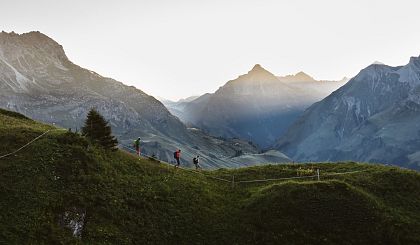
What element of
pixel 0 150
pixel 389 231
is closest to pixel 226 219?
pixel 389 231

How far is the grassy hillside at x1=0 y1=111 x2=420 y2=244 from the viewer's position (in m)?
36.5

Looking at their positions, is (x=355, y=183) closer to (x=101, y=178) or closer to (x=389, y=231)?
(x=389, y=231)

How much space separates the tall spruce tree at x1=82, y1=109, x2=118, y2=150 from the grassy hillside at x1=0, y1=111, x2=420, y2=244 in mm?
1644

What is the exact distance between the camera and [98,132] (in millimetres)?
51250

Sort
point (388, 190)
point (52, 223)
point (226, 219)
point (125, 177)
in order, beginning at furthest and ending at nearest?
point (388, 190), point (125, 177), point (226, 219), point (52, 223)

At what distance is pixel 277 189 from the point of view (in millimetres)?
47844

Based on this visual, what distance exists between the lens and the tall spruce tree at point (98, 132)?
51.0 metres

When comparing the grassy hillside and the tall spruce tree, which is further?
the tall spruce tree

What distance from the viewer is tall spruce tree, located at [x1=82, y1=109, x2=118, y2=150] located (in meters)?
51.0

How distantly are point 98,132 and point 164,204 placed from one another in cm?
1355

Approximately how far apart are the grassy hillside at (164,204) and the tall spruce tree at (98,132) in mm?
1644

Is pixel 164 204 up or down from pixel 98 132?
down

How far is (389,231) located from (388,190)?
983 cm

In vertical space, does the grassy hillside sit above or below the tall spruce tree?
below
